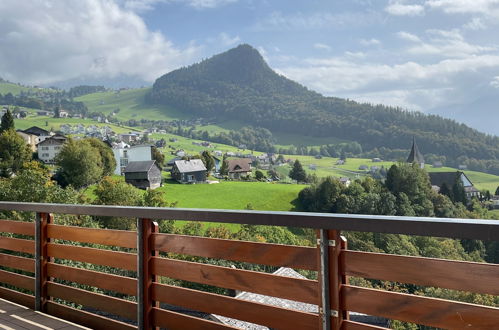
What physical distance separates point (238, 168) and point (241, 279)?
85791 mm

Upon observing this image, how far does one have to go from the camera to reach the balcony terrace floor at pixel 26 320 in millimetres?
3119

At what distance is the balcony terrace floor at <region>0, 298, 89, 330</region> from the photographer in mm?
3119

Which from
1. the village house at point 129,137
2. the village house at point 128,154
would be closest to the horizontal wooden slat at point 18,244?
the village house at point 128,154

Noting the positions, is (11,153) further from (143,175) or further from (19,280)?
(19,280)

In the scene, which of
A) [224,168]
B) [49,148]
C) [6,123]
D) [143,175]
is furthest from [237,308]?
[224,168]

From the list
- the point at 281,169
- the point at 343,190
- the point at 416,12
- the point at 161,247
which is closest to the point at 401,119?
the point at 281,169

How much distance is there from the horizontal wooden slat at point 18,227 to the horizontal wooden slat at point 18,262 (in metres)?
0.21

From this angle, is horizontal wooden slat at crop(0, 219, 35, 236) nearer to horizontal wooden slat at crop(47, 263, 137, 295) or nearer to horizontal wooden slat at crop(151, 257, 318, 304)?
horizontal wooden slat at crop(47, 263, 137, 295)

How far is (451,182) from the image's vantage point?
2692 inches

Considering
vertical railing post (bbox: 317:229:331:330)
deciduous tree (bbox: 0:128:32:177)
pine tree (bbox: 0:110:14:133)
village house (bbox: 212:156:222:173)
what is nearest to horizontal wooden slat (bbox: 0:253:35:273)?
vertical railing post (bbox: 317:229:331:330)

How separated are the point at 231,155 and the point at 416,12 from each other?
291 feet

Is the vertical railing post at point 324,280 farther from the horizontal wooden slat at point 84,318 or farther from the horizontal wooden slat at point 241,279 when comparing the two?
the horizontal wooden slat at point 84,318

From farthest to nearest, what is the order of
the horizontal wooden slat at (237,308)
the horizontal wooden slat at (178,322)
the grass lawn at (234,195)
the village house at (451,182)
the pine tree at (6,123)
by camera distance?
1. the village house at (451,182)
2. the pine tree at (6,123)
3. the grass lawn at (234,195)
4. the horizontal wooden slat at (178,322)
5. the horizontal wooden slat at (237,308)

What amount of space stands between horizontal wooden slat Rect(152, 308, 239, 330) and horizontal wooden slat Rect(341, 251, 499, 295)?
0.83 m
